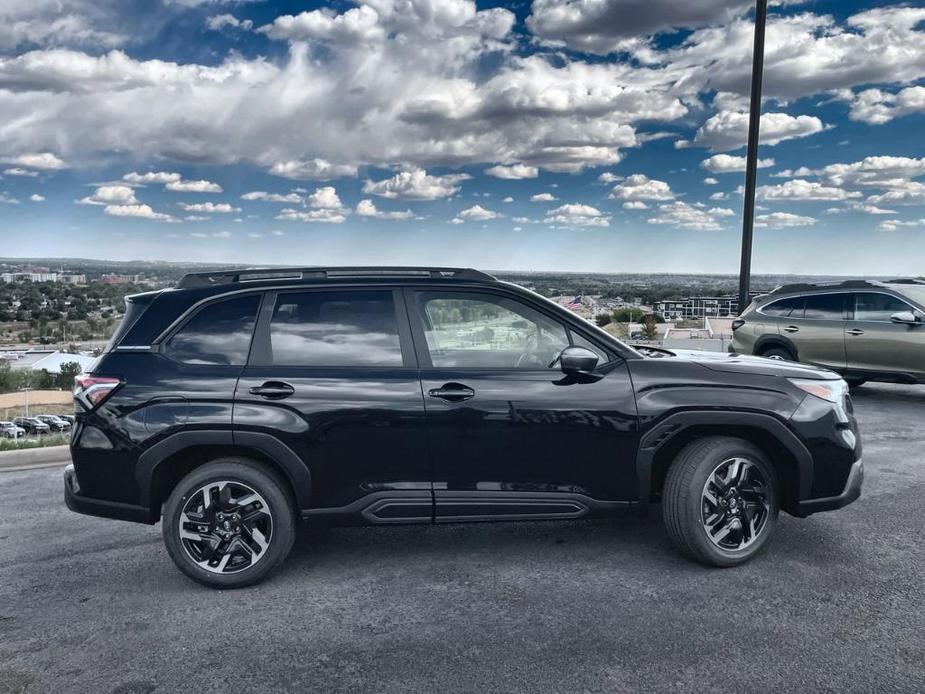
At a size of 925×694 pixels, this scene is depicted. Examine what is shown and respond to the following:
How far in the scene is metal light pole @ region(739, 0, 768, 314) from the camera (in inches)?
408

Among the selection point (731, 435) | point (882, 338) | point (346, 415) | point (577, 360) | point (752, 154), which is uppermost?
point (752, 154)

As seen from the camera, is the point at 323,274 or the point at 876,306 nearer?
the point at 323,274

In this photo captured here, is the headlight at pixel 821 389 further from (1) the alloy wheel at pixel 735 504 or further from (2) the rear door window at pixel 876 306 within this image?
(2) the rear door window at pixel 876 306

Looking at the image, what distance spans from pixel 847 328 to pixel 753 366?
674cm

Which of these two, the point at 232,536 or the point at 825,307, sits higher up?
the point at 825,307

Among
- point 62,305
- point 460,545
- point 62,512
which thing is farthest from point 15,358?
point 460,545

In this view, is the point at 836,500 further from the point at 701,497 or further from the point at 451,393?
the point at 451,393

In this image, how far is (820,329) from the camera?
10.1m

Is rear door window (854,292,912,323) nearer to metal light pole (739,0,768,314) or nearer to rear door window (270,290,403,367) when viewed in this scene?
metal light pole (739,0,768,314)

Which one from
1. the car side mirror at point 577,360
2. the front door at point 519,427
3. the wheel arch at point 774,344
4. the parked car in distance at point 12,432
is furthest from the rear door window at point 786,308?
the parked car in distance at point 12,432

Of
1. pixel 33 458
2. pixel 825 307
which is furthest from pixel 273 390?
pixel 825 307

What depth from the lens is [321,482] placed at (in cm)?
390

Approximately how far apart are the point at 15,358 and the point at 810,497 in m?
44.1

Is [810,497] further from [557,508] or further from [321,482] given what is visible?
[321,482]
